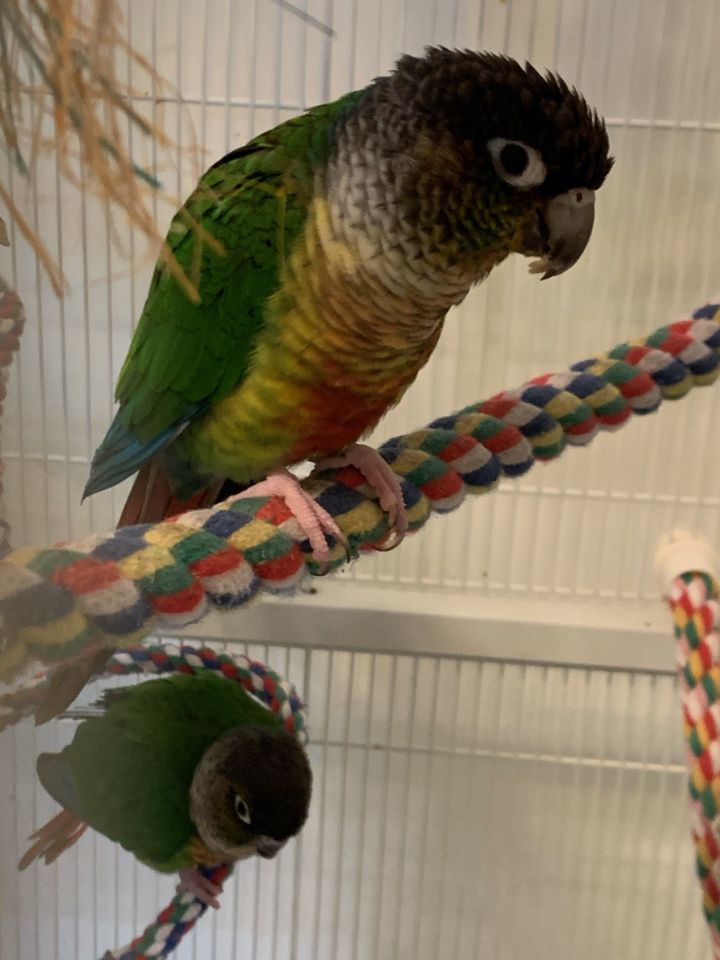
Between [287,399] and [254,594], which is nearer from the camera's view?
[254,594]

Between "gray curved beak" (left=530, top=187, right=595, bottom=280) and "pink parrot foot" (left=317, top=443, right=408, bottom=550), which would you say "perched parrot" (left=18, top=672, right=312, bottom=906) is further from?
"gray curved beak" (left=530, top=187, right=595, bottom=280)

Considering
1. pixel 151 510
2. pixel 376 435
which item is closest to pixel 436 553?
pixel 376 435

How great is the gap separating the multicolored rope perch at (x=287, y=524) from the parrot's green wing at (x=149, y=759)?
0.09 m

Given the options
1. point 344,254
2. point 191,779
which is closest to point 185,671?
point 191,779

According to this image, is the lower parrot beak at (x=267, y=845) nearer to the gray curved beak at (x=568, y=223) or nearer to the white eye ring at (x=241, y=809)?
the white eye ring at (x=241, y=809)

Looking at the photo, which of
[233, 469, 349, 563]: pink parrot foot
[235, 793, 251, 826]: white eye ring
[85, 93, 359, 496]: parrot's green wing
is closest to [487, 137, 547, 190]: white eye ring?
[85, 93, 359, 496]: parrot's green wing

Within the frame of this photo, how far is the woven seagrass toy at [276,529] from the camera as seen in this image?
0.24m

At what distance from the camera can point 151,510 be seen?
0.61 m

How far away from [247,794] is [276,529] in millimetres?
276

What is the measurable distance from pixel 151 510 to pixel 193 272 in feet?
0.75

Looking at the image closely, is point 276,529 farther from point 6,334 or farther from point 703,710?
point 703,710

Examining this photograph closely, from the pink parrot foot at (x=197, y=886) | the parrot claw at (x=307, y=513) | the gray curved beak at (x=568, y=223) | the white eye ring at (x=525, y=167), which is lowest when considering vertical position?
the pink parrot foot at (x=197, y=886)

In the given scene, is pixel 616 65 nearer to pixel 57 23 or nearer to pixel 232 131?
pixel 232 131

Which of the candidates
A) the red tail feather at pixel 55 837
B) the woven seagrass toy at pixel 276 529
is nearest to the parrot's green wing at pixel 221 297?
the woven seagrass toy at pixel 276 529
